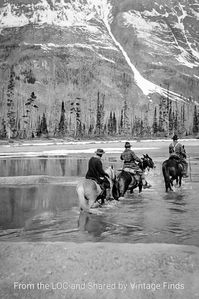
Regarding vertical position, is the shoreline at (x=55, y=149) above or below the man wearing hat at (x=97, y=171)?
below

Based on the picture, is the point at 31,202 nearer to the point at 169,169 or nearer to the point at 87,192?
the point at 87,192

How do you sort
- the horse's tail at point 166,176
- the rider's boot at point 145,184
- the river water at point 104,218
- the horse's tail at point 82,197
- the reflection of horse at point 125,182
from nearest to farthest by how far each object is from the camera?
the river water at point 104,218 → the horse's tail at point 82,197 → the reflection of horse at point 125,182 → the horse's tail at point 166,176 → the rider's boot at point 145,184

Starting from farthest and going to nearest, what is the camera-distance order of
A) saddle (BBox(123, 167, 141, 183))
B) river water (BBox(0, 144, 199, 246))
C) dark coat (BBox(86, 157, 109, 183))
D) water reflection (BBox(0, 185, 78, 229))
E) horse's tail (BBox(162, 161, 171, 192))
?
horse's tail (BBox(162, 161, 171, 192)), saddle (BBox(123, 167, 141, 183)), dark coat (BBox(86, 157, 109, 183)), water reflection (BBox(0, 185, 78, 229)), river water (BBox(0, 144, 199, 246))

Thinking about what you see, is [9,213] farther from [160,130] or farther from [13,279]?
[160,130]

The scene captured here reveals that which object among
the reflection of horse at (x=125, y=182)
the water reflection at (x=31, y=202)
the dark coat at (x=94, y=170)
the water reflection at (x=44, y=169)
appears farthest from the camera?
the water reflection at (x=44, y=169)

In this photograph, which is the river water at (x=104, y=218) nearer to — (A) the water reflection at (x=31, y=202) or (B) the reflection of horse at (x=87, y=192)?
(A) the water reflection at (x=31, y=202)

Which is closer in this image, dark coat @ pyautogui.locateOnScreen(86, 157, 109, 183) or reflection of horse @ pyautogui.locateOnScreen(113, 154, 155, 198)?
dark coat @ pyautogui.locateOnScreen(86, 157, 109, 183)

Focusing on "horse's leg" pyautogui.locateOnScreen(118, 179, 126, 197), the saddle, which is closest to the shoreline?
the saddle

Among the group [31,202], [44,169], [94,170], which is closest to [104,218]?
[94,170]

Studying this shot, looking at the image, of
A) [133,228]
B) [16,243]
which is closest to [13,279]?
[16,243]

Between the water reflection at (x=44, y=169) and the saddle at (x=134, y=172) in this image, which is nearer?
the saddle at (x=134, y=172)

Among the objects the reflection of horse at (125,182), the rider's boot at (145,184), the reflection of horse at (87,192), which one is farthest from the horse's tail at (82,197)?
the rider's boot at (145,184)

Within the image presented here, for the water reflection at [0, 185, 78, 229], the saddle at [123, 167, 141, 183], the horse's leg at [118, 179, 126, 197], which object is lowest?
the water reflection at [0, 185, 78, 229]

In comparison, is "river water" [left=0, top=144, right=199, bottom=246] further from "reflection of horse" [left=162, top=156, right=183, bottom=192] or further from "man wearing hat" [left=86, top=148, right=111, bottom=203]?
"man wearing hat" [left=86, top=148, right=111, bottom=203]
